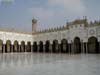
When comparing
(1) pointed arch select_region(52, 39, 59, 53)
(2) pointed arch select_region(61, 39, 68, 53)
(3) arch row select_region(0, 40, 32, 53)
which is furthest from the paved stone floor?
(3) arch row select_region(0, 40, 32, 53)

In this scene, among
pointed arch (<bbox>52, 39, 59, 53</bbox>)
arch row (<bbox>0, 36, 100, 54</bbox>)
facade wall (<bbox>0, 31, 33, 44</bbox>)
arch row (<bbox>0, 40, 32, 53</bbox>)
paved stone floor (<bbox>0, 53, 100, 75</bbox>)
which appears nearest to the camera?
paved stone floor (<bbox>0, 53, 100, 75</bbox>)

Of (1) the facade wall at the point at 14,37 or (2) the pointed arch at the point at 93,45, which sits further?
(1) the facade wall at the point at 14,37

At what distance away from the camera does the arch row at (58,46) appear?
109 ft

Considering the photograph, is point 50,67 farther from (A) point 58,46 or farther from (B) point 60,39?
(A) point 58,46

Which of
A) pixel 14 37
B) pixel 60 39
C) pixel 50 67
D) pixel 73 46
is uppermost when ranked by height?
pixel 14 37

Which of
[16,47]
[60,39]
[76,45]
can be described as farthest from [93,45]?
[16,47]

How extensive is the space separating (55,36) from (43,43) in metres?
4.05

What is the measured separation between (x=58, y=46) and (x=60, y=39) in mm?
3499

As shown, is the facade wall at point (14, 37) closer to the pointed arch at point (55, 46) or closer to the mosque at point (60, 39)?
the mosque at point (60, 39)

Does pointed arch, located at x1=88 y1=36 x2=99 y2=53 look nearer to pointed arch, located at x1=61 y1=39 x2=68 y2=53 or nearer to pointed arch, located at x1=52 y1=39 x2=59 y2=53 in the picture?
pointed arch, located at x1=61 y1=39 x2=68 y2=53

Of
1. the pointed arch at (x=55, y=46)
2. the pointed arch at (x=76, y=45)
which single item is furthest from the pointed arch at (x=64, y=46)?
the pointed arch at (x=76, y=45)

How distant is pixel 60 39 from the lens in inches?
1415

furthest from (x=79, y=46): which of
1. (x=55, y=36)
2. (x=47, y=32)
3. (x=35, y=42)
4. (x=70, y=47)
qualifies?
(x=35, y=42)

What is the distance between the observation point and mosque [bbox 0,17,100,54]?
3155cm
